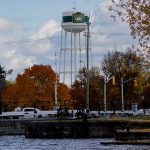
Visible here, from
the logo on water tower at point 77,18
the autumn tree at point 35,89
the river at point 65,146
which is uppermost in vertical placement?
the logo on water tower at point 77,18

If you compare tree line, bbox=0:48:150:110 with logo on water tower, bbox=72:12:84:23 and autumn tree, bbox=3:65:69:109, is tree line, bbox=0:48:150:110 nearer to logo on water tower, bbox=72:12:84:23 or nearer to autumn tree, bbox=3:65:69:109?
autumn tree, bbox=3:65:69:109

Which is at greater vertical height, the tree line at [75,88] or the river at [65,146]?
the tree line at [75,88]

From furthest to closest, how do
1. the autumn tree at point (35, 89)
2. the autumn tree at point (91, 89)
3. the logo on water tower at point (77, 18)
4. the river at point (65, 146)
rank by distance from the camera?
the logo on water tower at point (77, 18), the autumn tree at point (91, 89), the autumn tree at point (35, 89), the river at point (65, 146)

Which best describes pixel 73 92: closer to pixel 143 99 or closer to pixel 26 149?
pixel 143 99

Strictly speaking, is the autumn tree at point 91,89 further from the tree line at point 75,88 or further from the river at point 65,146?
the river at point 65,146

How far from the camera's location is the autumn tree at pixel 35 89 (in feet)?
399

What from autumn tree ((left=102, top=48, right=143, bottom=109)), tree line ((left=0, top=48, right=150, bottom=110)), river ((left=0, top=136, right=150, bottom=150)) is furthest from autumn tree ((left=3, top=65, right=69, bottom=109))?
river ((left=0, top=136, right=150, bottom=150))

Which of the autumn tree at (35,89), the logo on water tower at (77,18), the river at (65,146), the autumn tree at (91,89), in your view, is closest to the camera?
the river at (65,146)

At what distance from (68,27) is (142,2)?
3644 inches

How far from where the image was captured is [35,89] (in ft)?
406

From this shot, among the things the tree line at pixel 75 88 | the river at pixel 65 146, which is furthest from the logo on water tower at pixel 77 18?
the river at pixel 65 146

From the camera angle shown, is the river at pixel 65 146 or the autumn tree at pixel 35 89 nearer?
the river at pixel 65 146

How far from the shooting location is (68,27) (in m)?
133

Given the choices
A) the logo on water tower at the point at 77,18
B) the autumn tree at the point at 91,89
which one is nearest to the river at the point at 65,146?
the autumn tree at the point at 91,89
